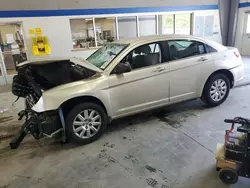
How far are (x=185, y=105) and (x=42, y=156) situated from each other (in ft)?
9.64

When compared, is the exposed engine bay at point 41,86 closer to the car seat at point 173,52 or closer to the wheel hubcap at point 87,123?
the wheel hubcap at point 87,123

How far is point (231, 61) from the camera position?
13.5 feet

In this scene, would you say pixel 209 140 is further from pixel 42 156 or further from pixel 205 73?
pixel 42 156

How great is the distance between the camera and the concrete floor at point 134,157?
2381 millimetres

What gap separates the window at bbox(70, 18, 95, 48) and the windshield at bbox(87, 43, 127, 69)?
16.4 feet

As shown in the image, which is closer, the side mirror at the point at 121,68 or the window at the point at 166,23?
the side mirror at the point at 121,68

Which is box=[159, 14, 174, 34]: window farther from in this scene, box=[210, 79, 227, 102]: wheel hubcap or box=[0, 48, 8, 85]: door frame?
box=[0, 48, 8, 85]: door frame

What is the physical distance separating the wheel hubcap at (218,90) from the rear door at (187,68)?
11.1 inches

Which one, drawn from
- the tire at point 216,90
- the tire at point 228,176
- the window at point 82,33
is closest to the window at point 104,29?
the window at point 82,33

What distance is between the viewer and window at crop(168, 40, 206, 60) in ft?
12.0

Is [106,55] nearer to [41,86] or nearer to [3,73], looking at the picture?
[41,86]

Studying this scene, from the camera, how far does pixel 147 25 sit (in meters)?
9.64

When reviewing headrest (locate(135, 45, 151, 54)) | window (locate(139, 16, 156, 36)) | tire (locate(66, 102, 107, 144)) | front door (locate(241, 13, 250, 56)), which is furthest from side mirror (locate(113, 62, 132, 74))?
front door (locate(241, 13, 250, 56))

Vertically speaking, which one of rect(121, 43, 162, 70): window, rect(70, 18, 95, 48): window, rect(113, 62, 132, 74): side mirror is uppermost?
rect(70, 18, 95, 48): window
